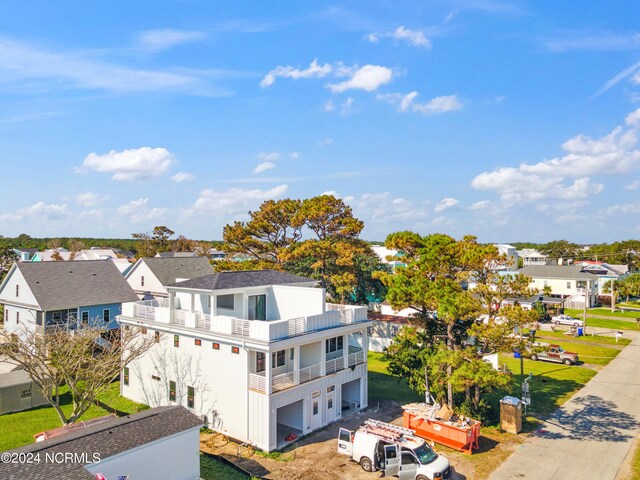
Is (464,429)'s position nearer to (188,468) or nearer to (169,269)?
(188,468)

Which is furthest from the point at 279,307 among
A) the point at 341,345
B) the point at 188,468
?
the point at 188,468

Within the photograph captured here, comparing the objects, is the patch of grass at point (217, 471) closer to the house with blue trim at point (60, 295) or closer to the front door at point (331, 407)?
the front door at point (331, 407)

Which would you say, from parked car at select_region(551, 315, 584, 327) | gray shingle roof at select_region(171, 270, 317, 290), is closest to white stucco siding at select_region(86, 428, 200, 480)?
gray shingle roof at select_region(171, 270, 317, 290)

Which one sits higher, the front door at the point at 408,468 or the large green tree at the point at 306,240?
the large green tree at the point at 306,240

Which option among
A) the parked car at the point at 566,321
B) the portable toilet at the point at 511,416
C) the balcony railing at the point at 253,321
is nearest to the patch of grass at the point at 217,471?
the balcony railing at the point at 253,321

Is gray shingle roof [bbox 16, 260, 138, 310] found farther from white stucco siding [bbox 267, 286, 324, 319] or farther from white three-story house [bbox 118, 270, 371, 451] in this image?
white stucco siding [bbox 267, 286, 324, 319]

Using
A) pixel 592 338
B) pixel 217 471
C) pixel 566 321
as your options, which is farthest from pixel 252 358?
pixel 566 321
